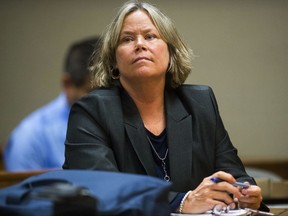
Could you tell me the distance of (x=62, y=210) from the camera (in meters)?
1.78

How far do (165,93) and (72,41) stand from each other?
298 centimetres

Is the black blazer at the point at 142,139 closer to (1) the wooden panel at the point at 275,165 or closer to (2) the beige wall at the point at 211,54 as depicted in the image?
(2) the beige wall at the point at 211,54

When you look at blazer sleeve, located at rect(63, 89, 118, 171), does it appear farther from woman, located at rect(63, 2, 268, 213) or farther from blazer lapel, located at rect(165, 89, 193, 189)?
blazer lapel, located at rect(165, 89, 193, 189)

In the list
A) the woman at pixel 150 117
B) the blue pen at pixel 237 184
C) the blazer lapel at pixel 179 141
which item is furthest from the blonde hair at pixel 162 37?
the blue pen at pixel 237 184

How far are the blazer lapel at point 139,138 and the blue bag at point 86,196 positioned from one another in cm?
46

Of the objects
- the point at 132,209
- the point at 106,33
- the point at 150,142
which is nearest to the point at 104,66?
the point at 106,33

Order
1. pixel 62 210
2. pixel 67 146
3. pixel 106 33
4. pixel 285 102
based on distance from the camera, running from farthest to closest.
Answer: pixel 285 102 < pixel 106 33 < pixel 67 146 < pixel 62 210

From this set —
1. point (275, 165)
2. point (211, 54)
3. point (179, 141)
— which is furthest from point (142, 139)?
point (275, 165)

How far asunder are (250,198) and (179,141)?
35 centimetres

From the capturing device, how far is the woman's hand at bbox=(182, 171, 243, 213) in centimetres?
226

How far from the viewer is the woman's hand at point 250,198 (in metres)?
2.35

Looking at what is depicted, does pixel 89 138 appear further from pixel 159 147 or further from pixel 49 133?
pixel 49 133

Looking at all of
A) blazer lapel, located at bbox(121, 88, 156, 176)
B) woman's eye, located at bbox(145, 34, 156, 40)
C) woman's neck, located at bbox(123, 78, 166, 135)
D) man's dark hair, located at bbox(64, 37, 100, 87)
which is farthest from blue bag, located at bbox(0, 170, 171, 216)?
man's dark hair, located at bbox(64, 37, 100, 87)

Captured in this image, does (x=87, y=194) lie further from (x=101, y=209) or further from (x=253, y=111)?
(x=253, y=111)
